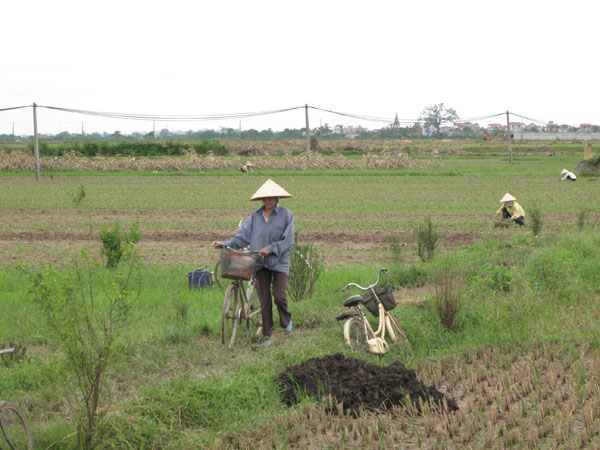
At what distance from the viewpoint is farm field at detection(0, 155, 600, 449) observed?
5492 mm

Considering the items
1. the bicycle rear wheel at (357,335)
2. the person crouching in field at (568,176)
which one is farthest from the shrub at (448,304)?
the person crouching in field at (568,176)


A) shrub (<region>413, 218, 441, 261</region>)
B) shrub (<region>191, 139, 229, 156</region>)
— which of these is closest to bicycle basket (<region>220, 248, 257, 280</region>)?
shrub (<region>413, 218, 441, 261</region>)

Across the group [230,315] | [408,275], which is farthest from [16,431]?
[408,275]

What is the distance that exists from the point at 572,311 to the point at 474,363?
2644mm

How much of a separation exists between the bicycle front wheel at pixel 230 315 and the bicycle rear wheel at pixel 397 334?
1.80 meters

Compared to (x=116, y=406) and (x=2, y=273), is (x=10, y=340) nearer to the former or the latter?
(x=116, y=406)

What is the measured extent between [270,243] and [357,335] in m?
1.52

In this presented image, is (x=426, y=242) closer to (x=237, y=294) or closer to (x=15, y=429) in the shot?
(x=237, y=294)

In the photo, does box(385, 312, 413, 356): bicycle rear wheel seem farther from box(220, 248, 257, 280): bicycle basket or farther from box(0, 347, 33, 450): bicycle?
box(0, 347, 33, 450): bicycle

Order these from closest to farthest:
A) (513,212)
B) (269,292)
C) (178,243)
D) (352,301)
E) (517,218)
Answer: (352,301), (269,292), (178,243), (517,218), (513,212)

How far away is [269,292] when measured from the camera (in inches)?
335

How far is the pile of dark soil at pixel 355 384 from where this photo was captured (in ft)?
20.3

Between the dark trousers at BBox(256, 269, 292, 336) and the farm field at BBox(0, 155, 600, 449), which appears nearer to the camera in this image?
the farm field at BBox(0, 155, 600, 449)

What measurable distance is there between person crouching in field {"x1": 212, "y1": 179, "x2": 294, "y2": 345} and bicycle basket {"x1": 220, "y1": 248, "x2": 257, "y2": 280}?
0.22 metres
